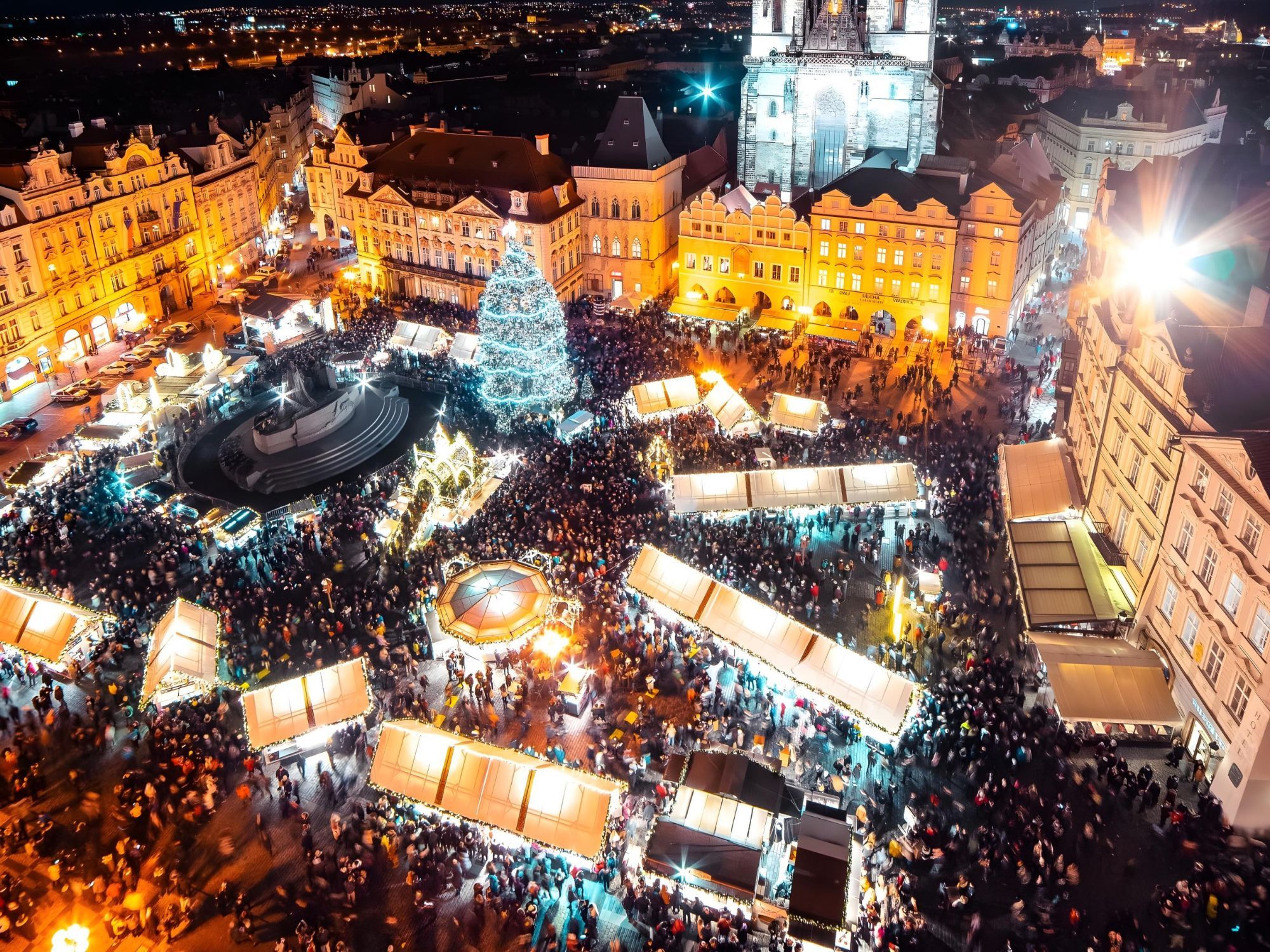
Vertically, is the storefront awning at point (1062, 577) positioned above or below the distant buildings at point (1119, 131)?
below

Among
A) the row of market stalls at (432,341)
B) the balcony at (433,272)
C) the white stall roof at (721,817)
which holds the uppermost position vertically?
the balcony at (433,272)

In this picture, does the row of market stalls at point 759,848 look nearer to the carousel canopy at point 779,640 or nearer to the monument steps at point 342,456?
the carousel canopy at point 779,640

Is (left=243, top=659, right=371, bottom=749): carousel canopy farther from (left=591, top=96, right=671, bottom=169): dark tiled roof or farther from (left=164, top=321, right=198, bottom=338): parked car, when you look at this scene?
(left=591, top=96, right=671, bottom=169): dark tiled roof

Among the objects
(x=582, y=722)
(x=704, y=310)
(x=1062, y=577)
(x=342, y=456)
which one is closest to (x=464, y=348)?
(x=342, y=456)

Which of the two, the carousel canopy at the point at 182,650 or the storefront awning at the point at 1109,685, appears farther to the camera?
the carousel canopy at the point at 182,650

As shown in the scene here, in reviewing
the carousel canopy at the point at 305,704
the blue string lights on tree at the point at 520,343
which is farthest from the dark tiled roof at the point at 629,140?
the carousel canopy at the point at 305,704

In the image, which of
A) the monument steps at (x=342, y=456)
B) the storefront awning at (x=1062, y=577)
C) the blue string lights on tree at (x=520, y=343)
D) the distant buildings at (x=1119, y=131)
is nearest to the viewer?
the storefront awning at (x=1062, y=577)

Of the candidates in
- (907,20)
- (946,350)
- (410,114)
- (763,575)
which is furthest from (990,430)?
(410,114)

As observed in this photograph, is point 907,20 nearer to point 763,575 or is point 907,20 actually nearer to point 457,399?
point 457,399

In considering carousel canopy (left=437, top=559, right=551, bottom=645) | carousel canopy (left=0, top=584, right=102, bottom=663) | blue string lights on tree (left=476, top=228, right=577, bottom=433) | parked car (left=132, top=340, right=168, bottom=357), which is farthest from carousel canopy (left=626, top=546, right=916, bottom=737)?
parked car (left=132, top=340, right=168, bottom=357)
